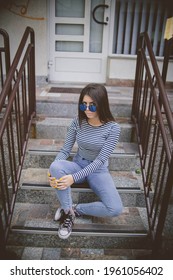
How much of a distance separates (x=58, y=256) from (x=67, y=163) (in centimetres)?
75

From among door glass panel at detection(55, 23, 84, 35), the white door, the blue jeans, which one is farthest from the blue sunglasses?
door glass panel at detection(55, 23, 84, 35)

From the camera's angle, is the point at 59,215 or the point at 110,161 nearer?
the point at 59,215

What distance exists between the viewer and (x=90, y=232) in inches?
82.6

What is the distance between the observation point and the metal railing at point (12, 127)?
74.9 inches

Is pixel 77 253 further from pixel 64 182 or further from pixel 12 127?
pixel 12 127

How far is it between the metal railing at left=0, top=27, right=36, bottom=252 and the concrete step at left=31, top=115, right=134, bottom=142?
17 centimetres

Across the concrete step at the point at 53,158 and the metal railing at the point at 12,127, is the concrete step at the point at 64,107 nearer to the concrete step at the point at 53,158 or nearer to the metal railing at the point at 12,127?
the metal railing at the point at 12,127

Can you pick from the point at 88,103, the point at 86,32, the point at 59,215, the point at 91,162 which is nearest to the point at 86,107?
the point at 88,103

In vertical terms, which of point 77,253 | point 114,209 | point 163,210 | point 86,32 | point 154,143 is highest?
point 86,32

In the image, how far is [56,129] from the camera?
119 inches

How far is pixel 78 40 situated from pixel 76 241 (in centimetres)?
367

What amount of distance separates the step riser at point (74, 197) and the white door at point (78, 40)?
2.93 meters

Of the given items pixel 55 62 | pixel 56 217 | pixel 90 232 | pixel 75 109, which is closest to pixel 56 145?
pixel 75 109
